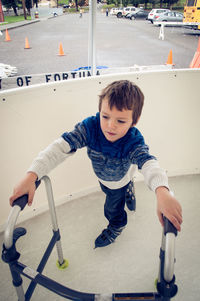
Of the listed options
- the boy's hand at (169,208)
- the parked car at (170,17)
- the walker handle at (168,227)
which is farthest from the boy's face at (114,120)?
the parked car at (170,17)

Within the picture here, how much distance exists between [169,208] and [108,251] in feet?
3.19

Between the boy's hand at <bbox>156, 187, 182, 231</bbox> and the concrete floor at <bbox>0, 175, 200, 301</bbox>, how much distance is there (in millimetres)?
822

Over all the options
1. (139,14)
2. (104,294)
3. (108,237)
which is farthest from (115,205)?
(139,14)

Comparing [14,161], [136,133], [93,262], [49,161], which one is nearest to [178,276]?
[93,262]

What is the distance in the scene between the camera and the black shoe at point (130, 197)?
1.82 metres

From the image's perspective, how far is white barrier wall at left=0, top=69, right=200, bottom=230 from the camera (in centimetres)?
155

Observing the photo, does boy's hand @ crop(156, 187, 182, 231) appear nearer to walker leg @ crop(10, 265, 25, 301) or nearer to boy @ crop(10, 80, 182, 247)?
boy @ crop(10, 80, 182, 247)

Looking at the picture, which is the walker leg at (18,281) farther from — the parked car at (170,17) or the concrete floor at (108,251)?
the parked car at (170,17)

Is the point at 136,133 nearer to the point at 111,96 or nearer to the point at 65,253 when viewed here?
the point at 111,96

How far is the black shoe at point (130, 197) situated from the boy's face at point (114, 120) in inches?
30.8

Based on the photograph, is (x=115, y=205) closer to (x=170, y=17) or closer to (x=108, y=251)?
(x=108, y=251)

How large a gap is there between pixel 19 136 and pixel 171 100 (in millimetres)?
1270

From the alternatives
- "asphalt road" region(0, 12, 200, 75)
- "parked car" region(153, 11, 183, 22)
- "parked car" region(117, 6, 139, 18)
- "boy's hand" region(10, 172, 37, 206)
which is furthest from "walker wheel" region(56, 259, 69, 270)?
"parked car" region(117, 6, 139, 18)

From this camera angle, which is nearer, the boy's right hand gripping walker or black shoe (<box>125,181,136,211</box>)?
the boy's right hand gripping walker
